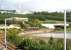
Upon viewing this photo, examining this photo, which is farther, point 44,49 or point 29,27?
point 29,27

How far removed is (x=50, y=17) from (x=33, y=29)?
49 cm

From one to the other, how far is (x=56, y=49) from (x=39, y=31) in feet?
2.02

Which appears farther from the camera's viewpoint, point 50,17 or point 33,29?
point 33,29

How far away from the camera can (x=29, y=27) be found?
16.4 ft

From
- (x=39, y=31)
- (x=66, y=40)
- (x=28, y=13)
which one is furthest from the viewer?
(x=39, y=31)

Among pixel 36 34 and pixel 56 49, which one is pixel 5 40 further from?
pixel 56 49

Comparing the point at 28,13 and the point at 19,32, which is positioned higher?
the point at 28,13

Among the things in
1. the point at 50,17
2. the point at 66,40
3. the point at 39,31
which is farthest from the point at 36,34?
the point at 66,40

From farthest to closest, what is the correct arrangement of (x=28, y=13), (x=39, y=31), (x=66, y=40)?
(x=39, y=31)
(x=28, y=13)
(x=66, y=40)

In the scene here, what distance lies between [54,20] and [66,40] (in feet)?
1.78

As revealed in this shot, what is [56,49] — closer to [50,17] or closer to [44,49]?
[44,49]

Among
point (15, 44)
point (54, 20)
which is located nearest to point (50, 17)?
point (54, 20)

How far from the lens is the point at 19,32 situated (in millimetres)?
4965

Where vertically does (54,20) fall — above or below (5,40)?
above
